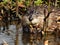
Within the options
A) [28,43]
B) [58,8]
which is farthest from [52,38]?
[58,8]

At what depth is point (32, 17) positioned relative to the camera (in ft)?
34.8

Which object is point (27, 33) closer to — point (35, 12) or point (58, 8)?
point (35, 12)

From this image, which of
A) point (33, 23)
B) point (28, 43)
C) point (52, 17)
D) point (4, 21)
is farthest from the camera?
point (4, 21)

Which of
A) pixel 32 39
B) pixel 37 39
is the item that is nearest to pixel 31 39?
pixel 32 39

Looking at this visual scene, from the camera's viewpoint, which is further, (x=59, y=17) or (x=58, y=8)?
(x=58, y=8)

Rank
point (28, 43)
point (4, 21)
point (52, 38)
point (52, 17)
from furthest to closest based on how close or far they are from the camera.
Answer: point (4, 21)
point (52, 17)
point (52, 38)
point (28, 43)

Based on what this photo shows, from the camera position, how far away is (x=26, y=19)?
10.7 metres

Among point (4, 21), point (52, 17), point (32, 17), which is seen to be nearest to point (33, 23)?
point (32, 17)

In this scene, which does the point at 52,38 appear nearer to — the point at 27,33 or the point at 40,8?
the point at 27,33

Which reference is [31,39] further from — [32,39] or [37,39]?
[37,39]

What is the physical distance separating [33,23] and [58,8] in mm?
2559

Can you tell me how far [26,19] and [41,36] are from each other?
128 centimetres

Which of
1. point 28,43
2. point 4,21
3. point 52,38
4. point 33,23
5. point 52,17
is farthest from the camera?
point 4,21

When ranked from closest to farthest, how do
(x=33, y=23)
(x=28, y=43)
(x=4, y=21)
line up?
(x=28, y=43) → (x=33, y=23) → (x=4, y=21)
